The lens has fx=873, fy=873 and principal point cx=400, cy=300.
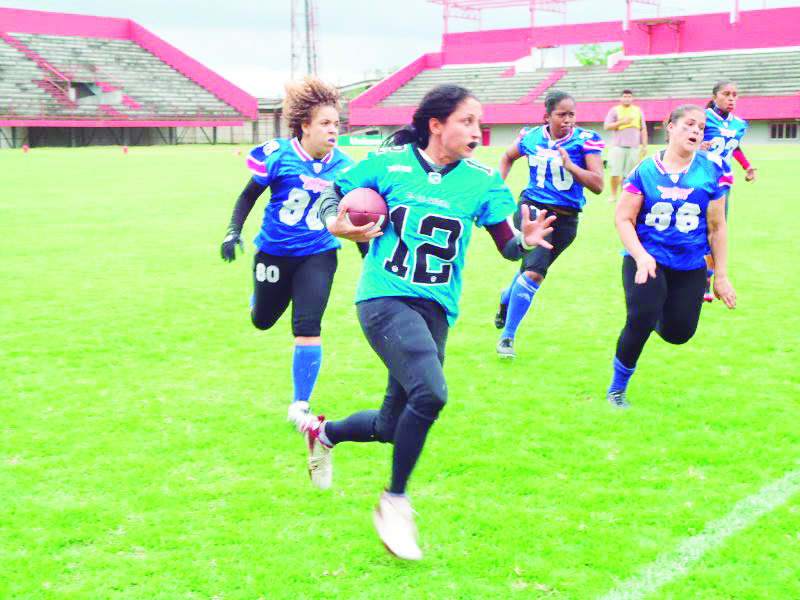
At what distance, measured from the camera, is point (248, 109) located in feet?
201

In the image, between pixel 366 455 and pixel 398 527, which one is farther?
pixel 366 455

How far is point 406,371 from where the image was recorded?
3904mm

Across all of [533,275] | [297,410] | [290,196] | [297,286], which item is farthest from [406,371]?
[533,275]

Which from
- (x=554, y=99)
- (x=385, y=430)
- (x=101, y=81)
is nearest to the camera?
(x=385, y=430)

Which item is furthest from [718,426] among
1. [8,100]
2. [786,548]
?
[8,100]

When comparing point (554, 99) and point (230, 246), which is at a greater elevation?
point (554, 99)

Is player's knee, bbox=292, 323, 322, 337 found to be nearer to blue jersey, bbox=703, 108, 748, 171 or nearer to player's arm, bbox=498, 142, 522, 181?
player's arm, bbox=498, 142, 522, 181

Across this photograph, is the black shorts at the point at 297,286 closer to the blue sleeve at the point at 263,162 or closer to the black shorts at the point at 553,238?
the blue sleeve at the point at 263,162

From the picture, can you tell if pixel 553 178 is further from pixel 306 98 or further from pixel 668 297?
pixel 306 98

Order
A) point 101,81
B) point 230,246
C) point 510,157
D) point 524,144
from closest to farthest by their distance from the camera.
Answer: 1. point 230,246
2. point 524,144
3. point 510,157
4. point 101,81

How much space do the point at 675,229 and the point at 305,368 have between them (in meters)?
2.54

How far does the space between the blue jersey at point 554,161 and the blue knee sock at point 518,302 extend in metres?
0.75

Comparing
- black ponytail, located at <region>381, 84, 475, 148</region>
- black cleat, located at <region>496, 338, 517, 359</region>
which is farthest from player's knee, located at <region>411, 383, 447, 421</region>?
black cleat, located at <region>496, 338, 517, 359</region>

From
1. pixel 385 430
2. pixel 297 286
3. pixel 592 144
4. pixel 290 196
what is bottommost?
pixel 385 430
